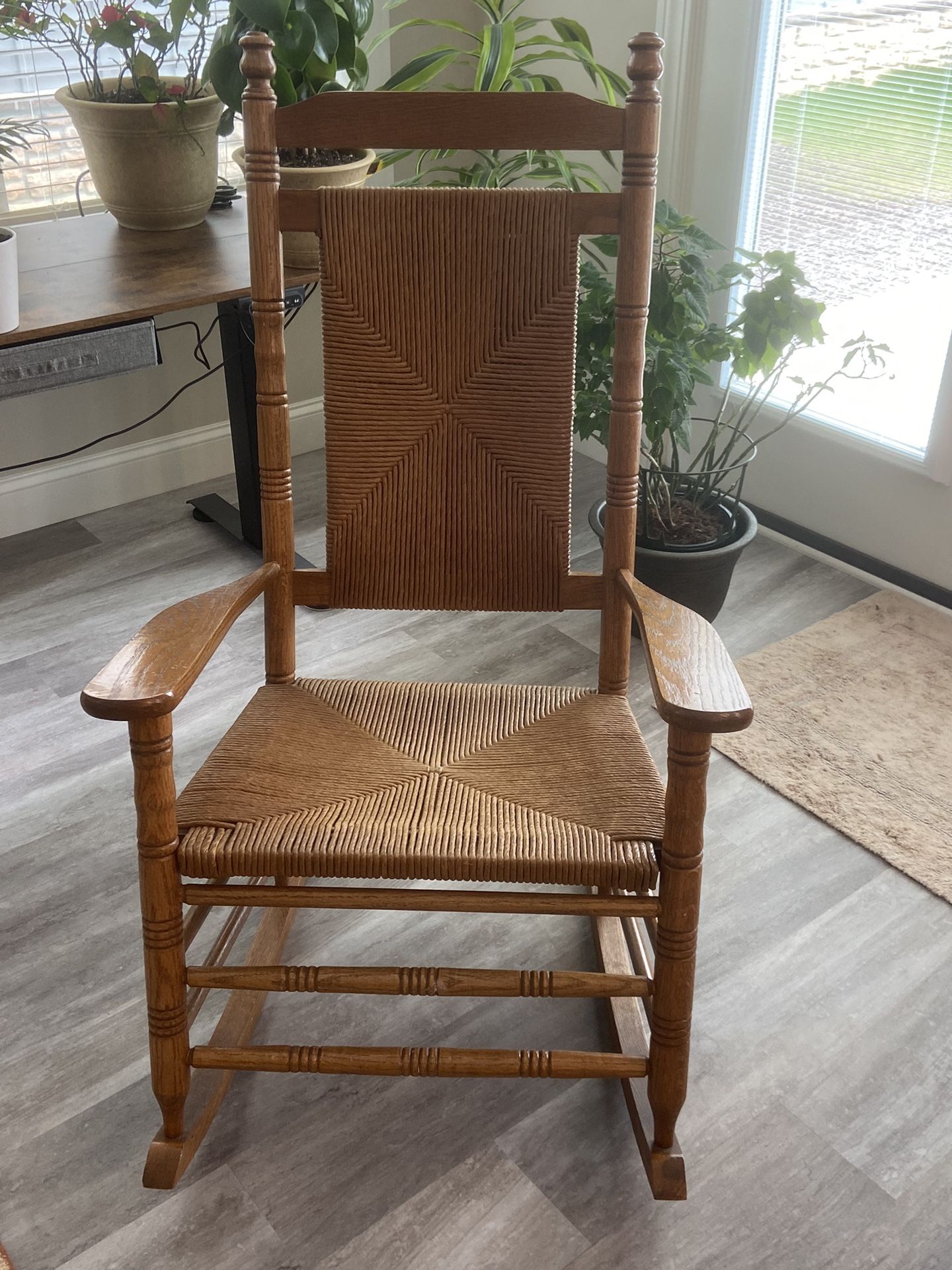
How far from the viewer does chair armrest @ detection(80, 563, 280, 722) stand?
3.49 feet

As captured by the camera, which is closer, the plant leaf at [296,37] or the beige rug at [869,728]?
the beige rug at [869,728]

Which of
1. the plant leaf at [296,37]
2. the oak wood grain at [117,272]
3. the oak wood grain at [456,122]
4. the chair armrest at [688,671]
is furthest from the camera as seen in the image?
the plant leaf at [296,37]

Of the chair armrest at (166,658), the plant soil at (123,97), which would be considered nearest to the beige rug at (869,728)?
the chair armrest at (166,658)

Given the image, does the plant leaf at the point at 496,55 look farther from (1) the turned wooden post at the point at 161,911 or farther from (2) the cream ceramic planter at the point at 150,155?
(1) the turned wooden post at the point at 161,911

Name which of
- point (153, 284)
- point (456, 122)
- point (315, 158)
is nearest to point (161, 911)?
point (456, 122)

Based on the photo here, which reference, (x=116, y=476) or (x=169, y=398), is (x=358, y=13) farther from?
(x=116, y=476)

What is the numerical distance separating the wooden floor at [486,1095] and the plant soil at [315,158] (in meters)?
1.06

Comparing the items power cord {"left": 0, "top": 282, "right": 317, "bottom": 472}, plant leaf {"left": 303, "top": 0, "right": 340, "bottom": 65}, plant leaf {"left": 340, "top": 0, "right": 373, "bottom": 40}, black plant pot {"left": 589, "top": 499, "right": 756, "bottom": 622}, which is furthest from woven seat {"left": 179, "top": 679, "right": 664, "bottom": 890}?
power cord {"left": 0, "top": 282, "right": 317, "bottom": 472}

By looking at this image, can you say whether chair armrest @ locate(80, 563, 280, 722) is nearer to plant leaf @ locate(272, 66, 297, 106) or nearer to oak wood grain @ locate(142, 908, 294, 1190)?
oak wood grain @ locate(142, 908, 294, 1190)

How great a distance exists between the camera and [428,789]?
1246mm

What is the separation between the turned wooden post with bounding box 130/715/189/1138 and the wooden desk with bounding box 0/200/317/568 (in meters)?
0.95

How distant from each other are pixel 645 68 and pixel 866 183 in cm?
119

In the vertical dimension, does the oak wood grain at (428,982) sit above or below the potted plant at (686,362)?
below

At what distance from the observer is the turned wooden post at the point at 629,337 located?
4.22 feet
